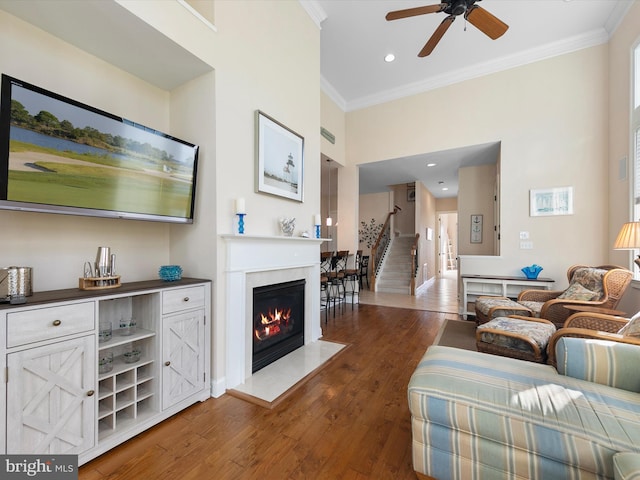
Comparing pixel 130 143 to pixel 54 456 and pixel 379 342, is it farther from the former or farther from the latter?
pixel 379 342

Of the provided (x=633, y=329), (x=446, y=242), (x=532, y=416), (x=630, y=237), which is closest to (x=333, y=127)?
(x=630, y=237)

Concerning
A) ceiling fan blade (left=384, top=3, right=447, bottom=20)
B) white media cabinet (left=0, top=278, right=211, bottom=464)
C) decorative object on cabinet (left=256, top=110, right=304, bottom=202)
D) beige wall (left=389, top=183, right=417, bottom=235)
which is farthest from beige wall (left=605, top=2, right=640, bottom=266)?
beige wall (left=389, top=183, right=417, bottom=235)

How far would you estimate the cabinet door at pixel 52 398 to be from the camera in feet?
4.31

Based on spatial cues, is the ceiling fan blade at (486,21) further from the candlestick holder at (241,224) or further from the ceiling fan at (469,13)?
the candlestick holder at (241,224)

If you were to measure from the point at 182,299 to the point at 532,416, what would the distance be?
7.44 ft

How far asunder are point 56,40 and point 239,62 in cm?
136

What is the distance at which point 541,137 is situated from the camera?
177 inches

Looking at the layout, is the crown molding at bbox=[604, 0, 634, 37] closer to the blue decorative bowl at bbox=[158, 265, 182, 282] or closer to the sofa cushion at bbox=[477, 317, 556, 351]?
the sofa cushion at bbox=[477, 317, 556, 351]

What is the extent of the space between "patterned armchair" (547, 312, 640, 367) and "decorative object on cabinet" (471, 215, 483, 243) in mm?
3961

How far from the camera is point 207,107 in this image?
7.89ft

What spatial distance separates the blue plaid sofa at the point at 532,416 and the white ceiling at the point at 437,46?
437 cm

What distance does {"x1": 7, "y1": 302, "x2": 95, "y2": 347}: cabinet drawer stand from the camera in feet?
4.32

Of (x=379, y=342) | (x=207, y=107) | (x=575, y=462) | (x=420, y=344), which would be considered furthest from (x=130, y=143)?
(x=420, y=344)

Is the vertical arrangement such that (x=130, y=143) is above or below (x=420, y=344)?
above
